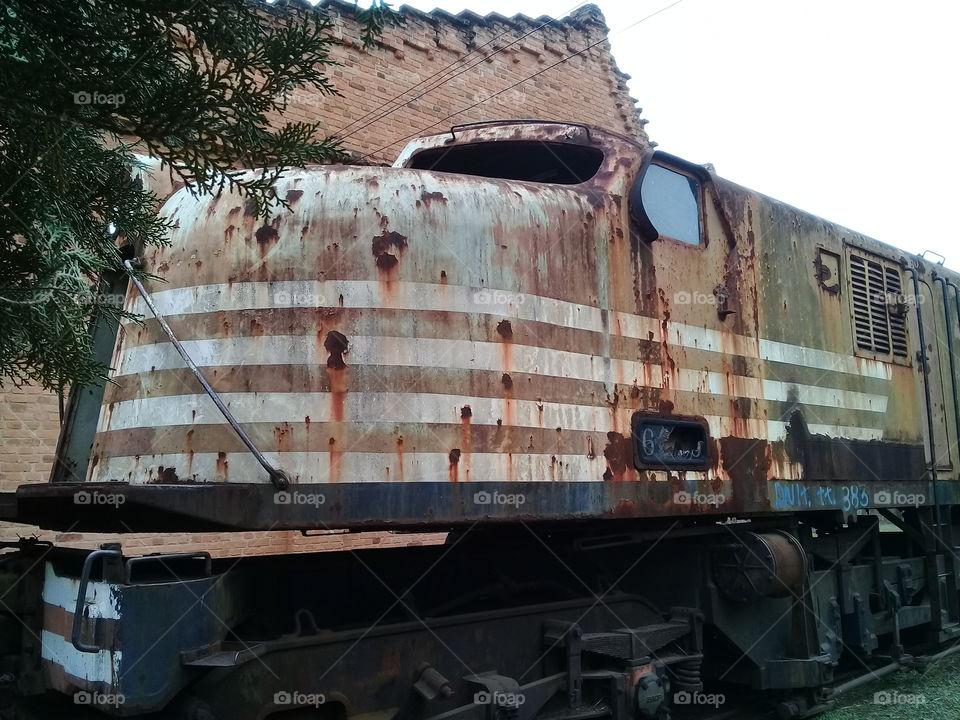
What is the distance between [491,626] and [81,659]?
6.16 feet

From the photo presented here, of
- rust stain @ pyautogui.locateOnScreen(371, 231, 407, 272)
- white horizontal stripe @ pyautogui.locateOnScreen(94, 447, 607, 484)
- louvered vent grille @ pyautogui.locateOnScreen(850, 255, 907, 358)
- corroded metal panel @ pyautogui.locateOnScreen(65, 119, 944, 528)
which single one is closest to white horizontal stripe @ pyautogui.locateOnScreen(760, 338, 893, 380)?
louvered vent grille @ pyautogui.locateOnScreen(850, 255, 907, 358)

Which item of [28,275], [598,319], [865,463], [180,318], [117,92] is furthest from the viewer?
[865,463]

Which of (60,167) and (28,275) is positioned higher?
(60,167)

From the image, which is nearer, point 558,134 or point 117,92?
point 117,92

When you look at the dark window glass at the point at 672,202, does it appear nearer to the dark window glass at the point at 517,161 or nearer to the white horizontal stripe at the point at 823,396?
the dark window glass at the point at 517,161

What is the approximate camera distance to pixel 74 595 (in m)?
3.62

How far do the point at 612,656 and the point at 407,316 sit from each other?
220 centimetres

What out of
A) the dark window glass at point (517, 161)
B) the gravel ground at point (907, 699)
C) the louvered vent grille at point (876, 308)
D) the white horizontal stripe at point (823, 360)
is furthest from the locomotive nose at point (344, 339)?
the louvered vent grille at point (876, 308)

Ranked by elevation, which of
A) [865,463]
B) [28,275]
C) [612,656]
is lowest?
[612,656]

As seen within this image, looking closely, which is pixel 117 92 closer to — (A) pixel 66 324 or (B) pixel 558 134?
(A) pixel 66 324

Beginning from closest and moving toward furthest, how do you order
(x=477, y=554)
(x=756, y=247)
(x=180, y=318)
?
(x=180, y=318) < (x=477, y=554) < (x=756, y=247)

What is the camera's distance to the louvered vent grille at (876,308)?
655cm

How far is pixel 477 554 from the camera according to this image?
4.86 m

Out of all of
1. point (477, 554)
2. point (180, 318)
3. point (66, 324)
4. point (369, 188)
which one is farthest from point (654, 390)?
point (66, 324)
